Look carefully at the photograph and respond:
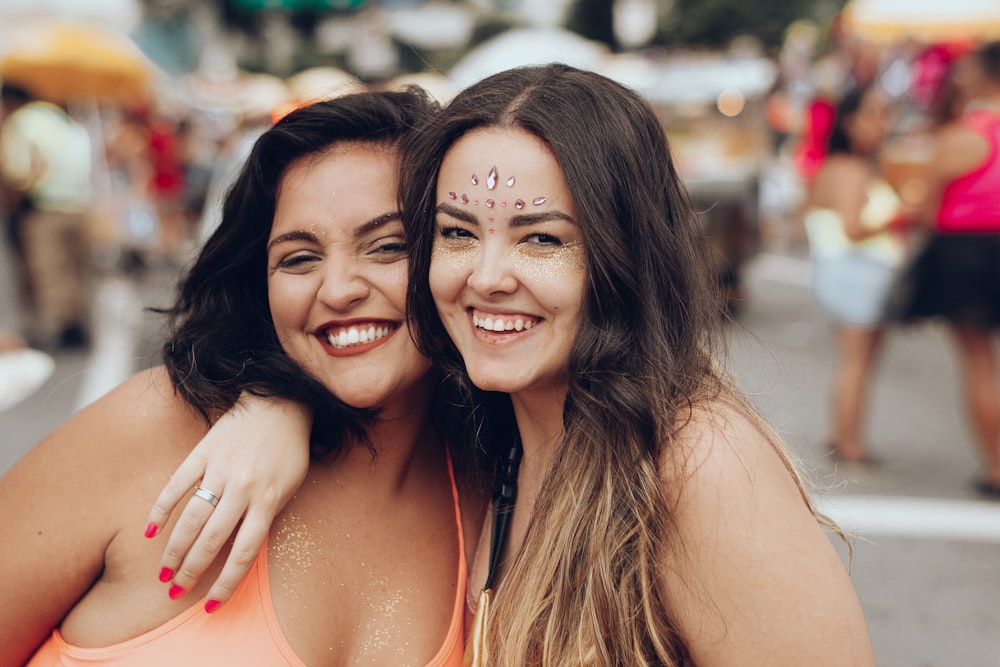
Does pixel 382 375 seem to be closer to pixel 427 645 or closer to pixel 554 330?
pixel 554 330

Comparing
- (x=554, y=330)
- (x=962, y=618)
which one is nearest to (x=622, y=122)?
(x=554, y=330)

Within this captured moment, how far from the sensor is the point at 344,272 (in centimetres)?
200

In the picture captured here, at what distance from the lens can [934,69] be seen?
1289 cm

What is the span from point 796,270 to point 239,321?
36.8ft

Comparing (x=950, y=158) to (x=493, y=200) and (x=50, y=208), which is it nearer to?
(x=493, y=200)

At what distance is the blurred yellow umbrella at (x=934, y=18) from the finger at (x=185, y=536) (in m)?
10.0

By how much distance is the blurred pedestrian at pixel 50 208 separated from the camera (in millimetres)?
8305

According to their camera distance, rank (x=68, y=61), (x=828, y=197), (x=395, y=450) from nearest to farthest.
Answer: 1. (x=395, y=450)
2. (x=828, y=197)
3. (x=68, y=61)

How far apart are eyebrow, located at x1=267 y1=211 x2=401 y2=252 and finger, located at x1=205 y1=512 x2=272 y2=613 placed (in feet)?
1.81

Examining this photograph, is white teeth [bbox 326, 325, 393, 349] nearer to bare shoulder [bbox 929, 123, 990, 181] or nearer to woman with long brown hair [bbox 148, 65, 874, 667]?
woman with long brown hair [bbox 148, 65, 874, 667]

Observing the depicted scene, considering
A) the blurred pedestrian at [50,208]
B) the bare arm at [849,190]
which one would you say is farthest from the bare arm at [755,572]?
the blurred pedestrian at [50,208]

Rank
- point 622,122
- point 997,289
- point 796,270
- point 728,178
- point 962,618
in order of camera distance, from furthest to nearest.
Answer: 1. point 796,270
2. point 728,178
3. point 997,289
4. point 962,618
5. point 622,122

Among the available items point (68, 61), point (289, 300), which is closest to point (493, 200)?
point (289, 300)

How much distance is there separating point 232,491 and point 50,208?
25.1 feet
